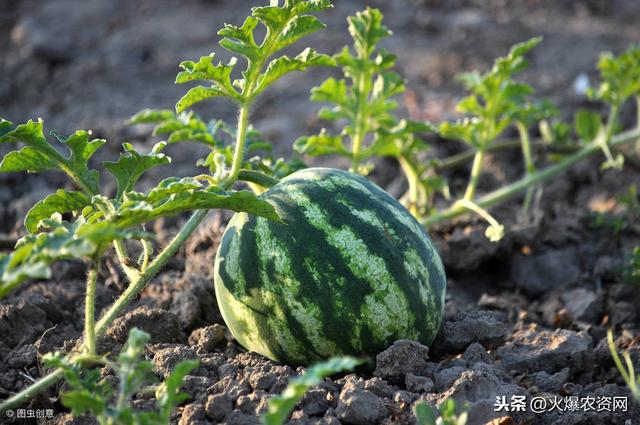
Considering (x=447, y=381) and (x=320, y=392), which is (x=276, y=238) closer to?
(x=320, y=392)

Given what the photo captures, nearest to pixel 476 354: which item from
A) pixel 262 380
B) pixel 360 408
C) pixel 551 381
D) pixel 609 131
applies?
pixel 551 381

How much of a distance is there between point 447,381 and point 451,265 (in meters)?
1.33

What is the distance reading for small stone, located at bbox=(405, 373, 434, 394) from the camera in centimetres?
271

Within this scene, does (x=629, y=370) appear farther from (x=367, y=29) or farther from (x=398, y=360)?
(x=367, y=29)

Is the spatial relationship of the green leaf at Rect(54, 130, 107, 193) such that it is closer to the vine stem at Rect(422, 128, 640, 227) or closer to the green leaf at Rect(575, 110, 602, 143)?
the vine stem at Rect(422, 128, 640, 227)

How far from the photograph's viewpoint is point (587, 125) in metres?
4.56

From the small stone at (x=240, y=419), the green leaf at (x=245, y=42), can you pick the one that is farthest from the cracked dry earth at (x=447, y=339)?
the green leaf at (x=245, y=42)

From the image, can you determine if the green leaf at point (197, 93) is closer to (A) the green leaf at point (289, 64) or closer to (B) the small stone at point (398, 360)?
(A) the green leaf at point (289, 64)

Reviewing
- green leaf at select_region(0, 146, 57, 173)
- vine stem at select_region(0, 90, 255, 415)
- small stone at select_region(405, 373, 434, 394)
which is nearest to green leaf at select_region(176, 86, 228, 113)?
vine stem at select_region(0, 90, 255, 415)

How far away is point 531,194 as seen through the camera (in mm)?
4566

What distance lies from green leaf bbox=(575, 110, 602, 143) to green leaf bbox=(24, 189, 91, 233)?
280 centimetres

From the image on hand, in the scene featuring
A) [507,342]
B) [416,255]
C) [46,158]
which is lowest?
[507,342]

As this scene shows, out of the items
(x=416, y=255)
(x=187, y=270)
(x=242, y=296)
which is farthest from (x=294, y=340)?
(x=187, y=270)

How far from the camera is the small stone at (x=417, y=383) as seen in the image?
2.71 metres
